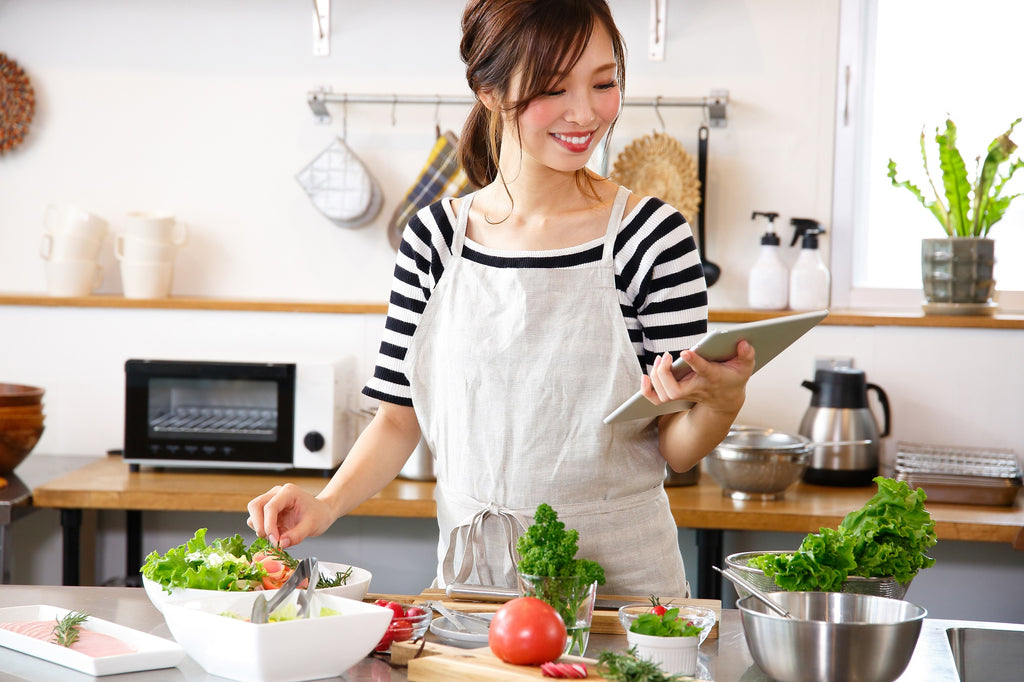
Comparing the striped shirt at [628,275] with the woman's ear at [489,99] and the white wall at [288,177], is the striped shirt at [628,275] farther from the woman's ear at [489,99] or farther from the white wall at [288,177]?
the white wall at [288,177]

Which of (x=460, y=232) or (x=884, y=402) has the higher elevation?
(x=460, y=232)

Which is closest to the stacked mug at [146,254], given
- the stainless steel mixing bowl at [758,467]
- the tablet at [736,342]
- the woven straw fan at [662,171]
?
the woven straw fan at [662,171]

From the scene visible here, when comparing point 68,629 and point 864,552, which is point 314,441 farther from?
point 864,552

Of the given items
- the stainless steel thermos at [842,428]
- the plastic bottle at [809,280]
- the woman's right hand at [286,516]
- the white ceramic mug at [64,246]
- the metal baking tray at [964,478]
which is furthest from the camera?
the white ceramic mug at [64,246]

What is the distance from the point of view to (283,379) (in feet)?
8.58

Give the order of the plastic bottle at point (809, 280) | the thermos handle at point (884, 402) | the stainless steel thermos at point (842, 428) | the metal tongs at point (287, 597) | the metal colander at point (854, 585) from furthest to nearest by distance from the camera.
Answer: the plastic bottle at point (809, 280)
the thermos handle at point (884, 402)
the stainless steel thermos at point (842, 428)
the metal colander at point (854, 585)
the metal tongs at point (287, 597)

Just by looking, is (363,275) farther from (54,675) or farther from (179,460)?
(54,675)

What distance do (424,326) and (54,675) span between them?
2.11 feet

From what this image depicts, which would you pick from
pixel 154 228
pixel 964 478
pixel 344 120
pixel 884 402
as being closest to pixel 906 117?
pixel 884 402

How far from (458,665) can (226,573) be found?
275 millimetres

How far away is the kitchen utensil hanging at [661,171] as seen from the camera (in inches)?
111

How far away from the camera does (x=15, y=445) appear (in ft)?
8.30

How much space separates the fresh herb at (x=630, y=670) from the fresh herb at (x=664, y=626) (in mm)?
90

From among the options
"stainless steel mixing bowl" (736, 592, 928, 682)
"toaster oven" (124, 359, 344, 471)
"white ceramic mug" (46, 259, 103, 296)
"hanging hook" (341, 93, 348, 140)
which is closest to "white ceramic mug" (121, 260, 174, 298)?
"white ceramic mug" (46, 259, 103, 296)
